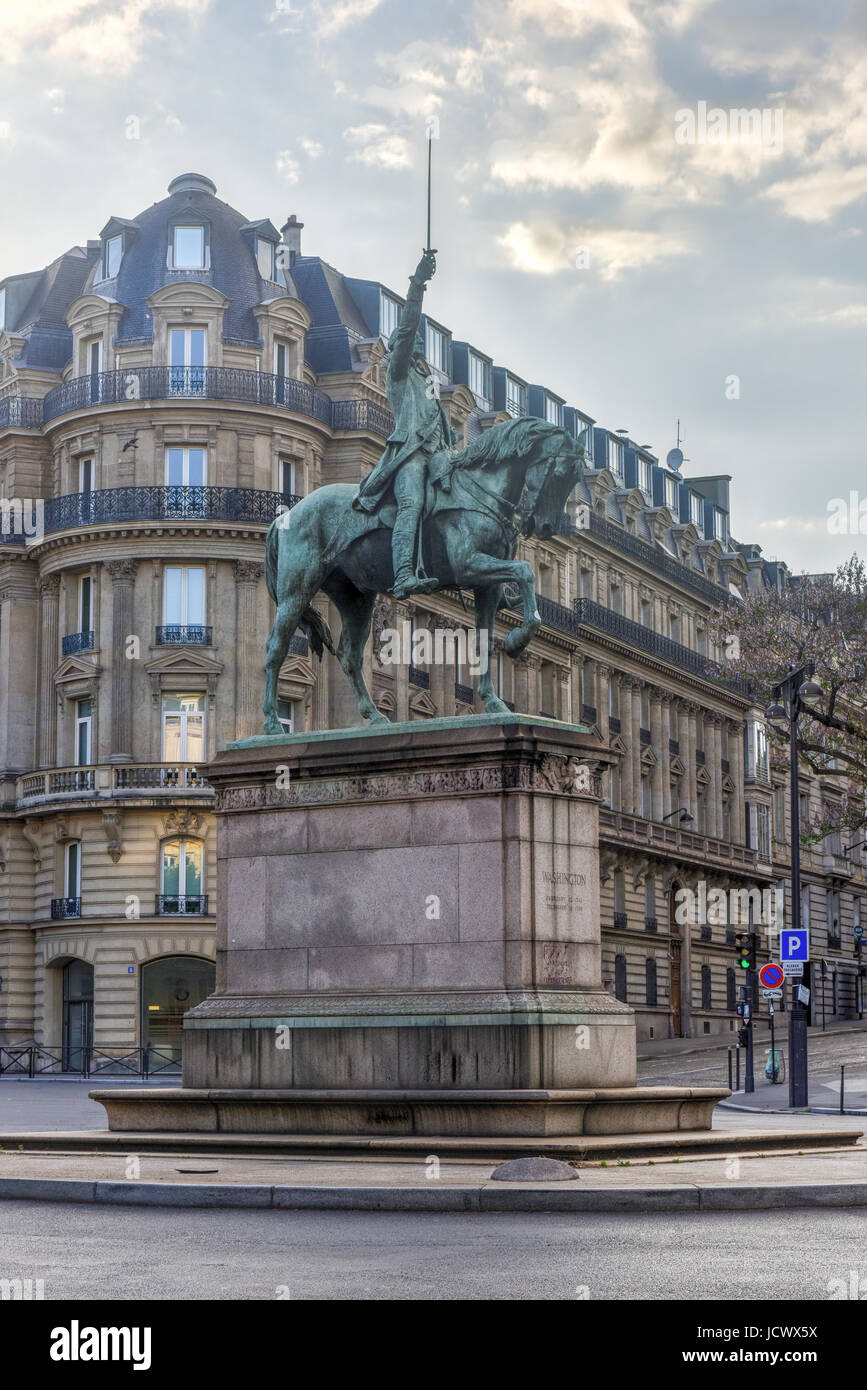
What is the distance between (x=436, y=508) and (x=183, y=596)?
1436 inches

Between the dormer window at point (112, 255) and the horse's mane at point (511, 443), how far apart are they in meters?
41.0

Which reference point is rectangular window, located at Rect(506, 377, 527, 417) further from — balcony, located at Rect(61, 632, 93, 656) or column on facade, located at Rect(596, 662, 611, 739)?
balcony, located at Rect(61, 632, 93, 656)

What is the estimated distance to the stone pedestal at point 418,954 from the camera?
15797mm

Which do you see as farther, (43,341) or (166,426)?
(43,341)

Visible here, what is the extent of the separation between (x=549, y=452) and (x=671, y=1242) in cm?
916

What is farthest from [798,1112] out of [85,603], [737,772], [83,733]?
[737,772]

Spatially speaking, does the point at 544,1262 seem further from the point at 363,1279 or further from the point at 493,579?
the point at 493,579

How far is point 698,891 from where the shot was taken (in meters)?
77.6

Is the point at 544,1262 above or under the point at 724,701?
under

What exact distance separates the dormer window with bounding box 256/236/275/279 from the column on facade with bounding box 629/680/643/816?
87.5 feet

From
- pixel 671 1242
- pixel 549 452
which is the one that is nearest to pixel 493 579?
pixel 549 452

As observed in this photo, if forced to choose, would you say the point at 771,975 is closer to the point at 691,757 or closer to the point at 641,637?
the point at 641,637

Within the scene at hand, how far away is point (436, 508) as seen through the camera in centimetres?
1806

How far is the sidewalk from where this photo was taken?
12.3 metres
